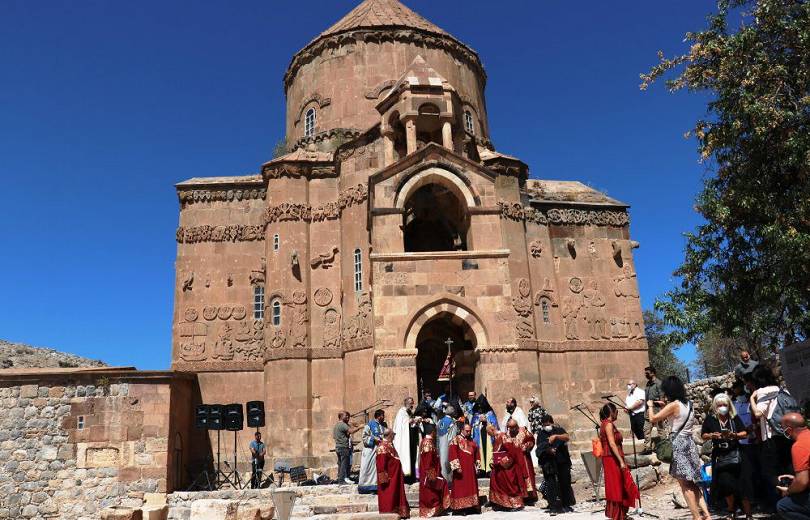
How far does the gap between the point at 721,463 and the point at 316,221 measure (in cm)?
1603

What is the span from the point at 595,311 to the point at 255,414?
12.0m

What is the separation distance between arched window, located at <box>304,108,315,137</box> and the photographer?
2160 centimetres

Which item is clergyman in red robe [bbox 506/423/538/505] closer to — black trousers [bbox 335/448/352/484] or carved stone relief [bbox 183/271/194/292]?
black trousers [bbox 335/448/352/484]

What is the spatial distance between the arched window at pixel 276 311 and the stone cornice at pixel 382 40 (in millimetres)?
10694

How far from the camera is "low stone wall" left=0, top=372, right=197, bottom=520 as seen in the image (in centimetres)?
1659

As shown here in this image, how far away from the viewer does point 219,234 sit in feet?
74.6

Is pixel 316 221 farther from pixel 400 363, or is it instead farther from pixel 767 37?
pixel 767 37

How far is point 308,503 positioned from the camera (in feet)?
43.2

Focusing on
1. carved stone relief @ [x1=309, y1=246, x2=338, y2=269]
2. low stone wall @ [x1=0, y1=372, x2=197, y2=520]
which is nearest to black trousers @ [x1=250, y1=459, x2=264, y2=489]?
low stone wall @ [x1=0, y1=372, x2=197, y2=520]

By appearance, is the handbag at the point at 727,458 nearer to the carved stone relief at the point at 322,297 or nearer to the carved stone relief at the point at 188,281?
the carved stone relief at the point at 322,297

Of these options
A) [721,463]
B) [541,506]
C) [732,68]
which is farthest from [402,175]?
[721,463]

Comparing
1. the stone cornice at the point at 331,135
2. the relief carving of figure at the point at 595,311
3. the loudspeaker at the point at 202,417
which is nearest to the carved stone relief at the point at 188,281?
the loudspeaker at the point at 202,417

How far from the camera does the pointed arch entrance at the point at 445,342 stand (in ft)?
55.0

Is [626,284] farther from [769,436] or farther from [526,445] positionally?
[769,436]
